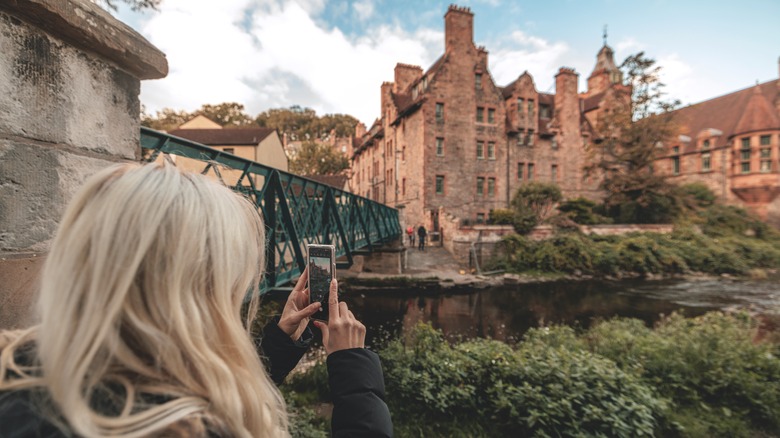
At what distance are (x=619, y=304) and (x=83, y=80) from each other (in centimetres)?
1796

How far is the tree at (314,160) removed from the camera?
4219 cm

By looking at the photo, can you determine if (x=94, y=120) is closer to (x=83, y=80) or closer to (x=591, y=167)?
(x=83, y=80)

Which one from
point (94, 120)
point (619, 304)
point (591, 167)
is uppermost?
point (591, 167)

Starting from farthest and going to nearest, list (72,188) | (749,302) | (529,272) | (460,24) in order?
(460,24) → (529,272) → (749,302) → (72,188)

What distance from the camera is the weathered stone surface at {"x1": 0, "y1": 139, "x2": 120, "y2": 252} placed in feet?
5.30

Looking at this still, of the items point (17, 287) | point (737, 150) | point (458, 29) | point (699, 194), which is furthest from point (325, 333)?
point (737, 150)

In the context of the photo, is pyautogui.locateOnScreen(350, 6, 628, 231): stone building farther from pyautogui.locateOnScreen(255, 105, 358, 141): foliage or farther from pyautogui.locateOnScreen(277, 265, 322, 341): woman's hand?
pyautogui.locateOnScreen(255, 105, 358, 141): foliage

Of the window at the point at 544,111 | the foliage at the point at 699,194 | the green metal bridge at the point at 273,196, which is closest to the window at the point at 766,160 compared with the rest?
the foliage at the point at 699,194

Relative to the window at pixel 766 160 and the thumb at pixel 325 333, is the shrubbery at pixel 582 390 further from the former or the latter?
the window at pixel 766 160

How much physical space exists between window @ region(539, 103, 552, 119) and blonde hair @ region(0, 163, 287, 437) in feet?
122

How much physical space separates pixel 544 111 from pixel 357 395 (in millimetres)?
37597

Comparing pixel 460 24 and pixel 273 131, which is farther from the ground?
pixel 460 24

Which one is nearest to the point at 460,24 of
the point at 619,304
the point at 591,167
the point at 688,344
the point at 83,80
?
the point at 591,167

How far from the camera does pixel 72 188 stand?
6.04 ft
